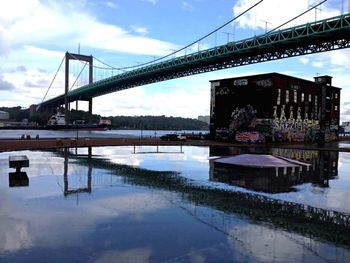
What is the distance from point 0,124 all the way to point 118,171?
179m

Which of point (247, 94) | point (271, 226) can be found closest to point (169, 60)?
point (247, 94)

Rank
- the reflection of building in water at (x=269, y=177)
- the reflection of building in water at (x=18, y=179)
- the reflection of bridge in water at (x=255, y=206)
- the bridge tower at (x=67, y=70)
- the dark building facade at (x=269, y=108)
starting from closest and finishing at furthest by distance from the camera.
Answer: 1. the reflection of bridge in water at (x=255, y=206)
2. the reflection of building in water at (x=18, y=179)
3. the reflection of building in water at (x=269, y=177)
4. the dark building facade at (x=269, y=108)
5. the bridge tower at (x=67, y=70)

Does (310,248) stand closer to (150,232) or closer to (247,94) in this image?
(150,232)

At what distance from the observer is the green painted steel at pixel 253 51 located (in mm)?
46541

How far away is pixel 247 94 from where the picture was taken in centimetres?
6066

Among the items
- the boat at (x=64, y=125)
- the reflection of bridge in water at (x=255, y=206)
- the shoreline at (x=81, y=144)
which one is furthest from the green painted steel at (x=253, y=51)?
the boat at (x=64, y=125)

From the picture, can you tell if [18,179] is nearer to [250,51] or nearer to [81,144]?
[81,144]

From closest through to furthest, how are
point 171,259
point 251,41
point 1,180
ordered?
1. point 171,259
2. point 1,180
3. point 251,41

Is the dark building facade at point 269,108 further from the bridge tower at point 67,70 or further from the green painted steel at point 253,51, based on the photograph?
the bridge tower at point 67,70

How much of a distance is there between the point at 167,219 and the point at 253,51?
1977 inches

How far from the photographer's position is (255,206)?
485 inches

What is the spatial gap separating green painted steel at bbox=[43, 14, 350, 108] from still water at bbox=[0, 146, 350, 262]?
32440 millimetres

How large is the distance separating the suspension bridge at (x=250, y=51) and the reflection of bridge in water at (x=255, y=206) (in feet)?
113

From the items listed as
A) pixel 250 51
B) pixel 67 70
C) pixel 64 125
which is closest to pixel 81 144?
pixel 250 51
